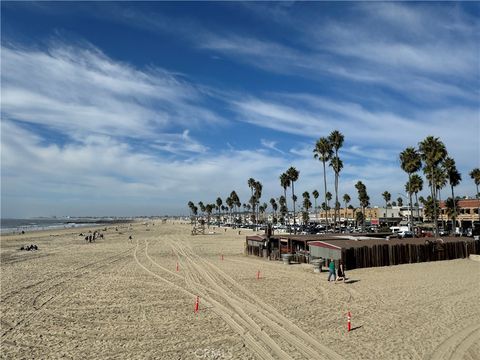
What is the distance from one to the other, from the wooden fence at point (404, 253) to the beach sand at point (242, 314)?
1.03 metres

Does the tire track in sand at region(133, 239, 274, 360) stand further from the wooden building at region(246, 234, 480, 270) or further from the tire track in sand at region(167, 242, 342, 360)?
the wooden building at region(246, 234, 480, 270)

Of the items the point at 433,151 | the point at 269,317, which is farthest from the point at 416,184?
the point at 269,317

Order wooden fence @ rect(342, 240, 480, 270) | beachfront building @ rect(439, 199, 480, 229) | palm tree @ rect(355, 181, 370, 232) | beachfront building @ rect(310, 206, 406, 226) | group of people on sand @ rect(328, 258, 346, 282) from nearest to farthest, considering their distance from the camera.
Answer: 1. group of people on sand @ rect(328, 258, 346, 282)
2. wooden fence @ rect(342, 240, 480, 270)
3. beachfront building @ rect(439, 199, 480, 229)
4. palm tree @ rect(355, 181, 370, 232)
5. beachfront building @ rect(310, 206, 406, 226)

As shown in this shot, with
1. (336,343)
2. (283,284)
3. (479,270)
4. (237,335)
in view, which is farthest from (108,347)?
(479,270)

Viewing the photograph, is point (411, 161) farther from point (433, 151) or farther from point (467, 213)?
point (467, 213)

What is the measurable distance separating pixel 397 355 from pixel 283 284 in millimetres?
12505

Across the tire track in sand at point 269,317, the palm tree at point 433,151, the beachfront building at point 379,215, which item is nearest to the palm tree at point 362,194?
the beachfront building at point 379,215

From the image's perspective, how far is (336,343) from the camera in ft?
44.0

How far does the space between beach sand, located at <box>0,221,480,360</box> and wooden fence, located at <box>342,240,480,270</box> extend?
3.37 ft

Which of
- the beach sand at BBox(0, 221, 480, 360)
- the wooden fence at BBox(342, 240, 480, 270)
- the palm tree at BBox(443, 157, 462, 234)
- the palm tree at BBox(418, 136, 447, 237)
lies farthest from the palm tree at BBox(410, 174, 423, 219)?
the beach sand at BBox(0, 221, 480, 360)

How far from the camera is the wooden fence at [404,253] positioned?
29.5 m

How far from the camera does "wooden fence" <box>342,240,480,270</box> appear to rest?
96.8 ft

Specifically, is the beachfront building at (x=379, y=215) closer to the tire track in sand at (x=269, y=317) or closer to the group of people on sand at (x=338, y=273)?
the group of people on sand at (x=338, y=273)

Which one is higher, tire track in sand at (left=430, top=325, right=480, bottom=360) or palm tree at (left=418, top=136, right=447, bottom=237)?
palm tree at (left=418, top=136, right=447, bottom=237)
